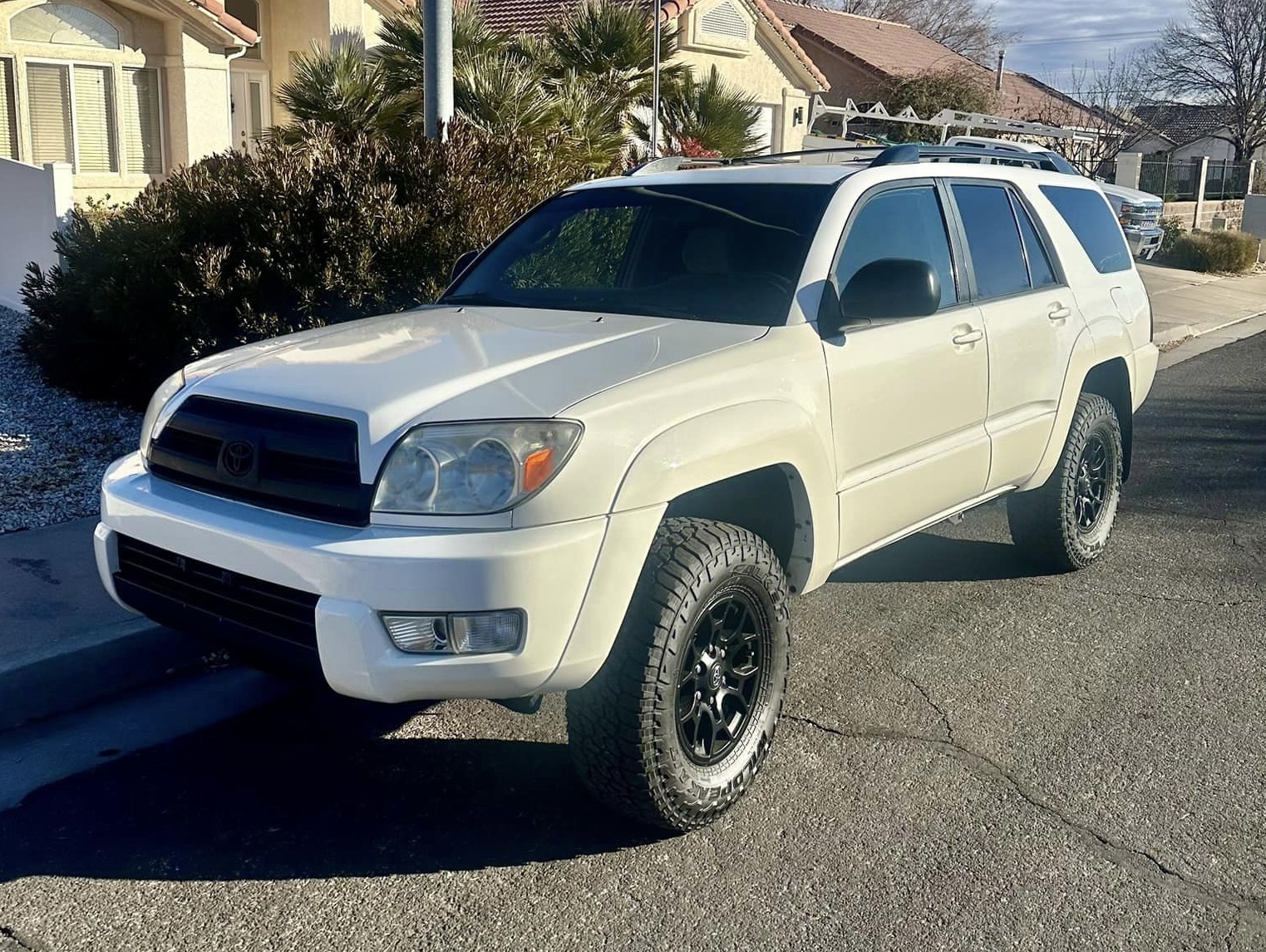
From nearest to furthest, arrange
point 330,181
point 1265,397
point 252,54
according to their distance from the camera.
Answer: point 330,181
point 1265,397
point 252,54

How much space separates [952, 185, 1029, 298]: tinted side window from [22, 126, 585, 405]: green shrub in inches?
142

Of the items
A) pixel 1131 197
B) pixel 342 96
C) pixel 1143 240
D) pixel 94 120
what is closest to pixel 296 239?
pixel 342 96

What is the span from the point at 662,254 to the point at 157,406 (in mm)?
1898

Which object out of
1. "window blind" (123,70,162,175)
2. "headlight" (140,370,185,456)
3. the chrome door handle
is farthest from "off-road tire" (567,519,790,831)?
"window blind" (123,70,162,175)

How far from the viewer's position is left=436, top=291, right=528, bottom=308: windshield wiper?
496 cm

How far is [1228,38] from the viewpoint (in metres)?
51.4

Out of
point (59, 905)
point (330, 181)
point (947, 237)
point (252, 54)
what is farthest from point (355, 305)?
point (252, 54)

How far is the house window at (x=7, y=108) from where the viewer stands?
16.0 meters

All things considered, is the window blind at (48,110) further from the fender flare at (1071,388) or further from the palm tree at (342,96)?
the fender flare at (1071,388)

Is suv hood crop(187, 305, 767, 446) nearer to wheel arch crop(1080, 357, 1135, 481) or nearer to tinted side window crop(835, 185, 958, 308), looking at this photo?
tinted side window crop(835, 185, 958, 308)

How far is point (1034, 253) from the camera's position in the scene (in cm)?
574

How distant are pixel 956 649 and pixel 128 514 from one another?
10.5 feet

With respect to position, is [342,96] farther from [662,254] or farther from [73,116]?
[662,254]

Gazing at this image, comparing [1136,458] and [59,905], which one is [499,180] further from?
[59,905]
